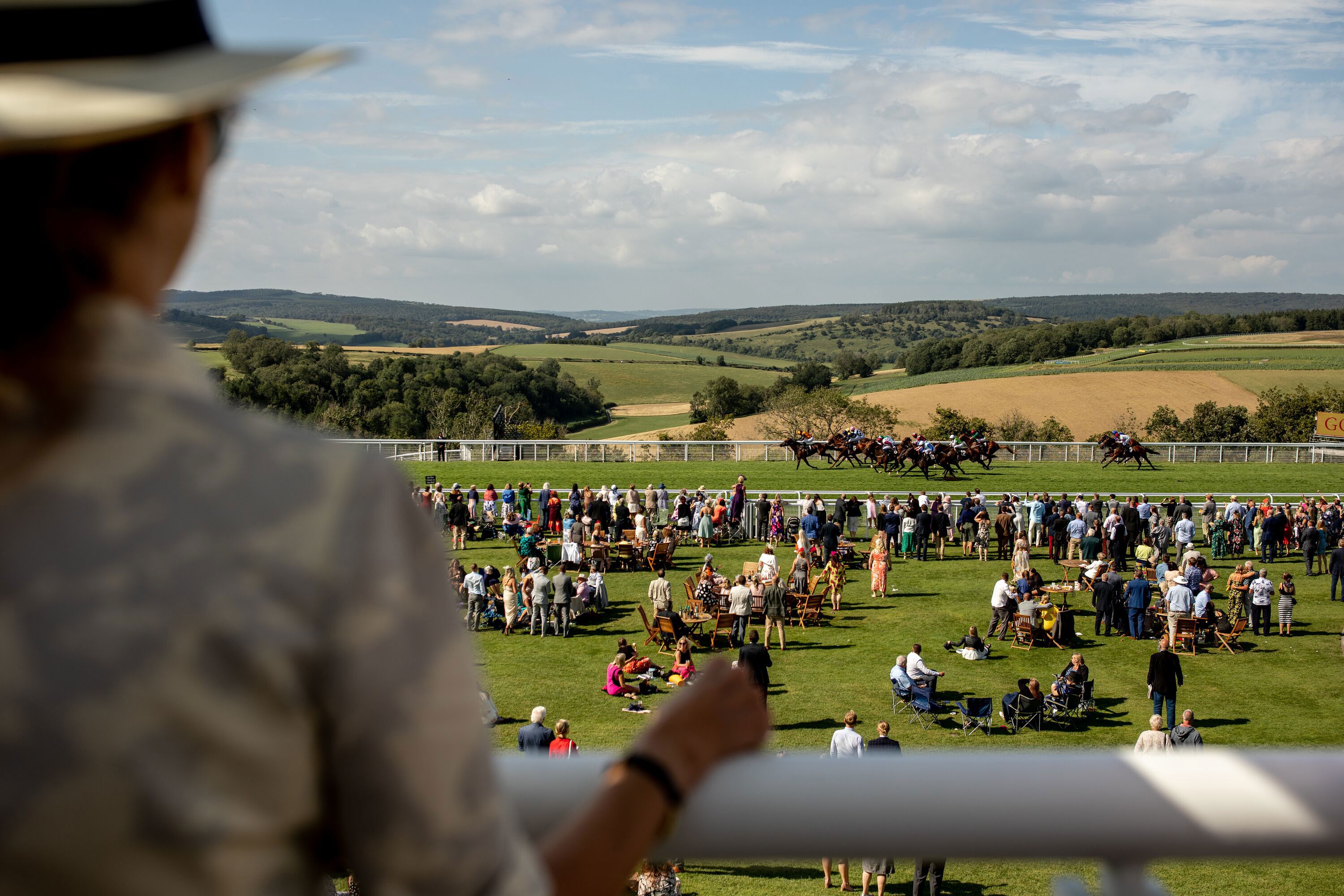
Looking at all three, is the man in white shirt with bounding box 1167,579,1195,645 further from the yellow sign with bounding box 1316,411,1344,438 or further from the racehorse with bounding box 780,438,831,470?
the yellow sign with bounding box 1316,411,1344,438

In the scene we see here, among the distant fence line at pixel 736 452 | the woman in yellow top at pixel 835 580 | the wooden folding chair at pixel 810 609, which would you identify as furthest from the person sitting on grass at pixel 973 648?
the distant fence line at pixel 736 452

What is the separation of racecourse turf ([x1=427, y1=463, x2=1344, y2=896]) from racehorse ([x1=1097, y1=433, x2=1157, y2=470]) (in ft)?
57.7

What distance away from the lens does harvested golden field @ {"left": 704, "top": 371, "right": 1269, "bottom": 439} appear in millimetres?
73625

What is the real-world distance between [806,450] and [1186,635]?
25.3m

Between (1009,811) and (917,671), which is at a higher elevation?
(1009,811)

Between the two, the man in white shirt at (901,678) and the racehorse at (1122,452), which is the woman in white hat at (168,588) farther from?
the racehorse at (1122,452)

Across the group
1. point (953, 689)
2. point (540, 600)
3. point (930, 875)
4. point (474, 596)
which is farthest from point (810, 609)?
point (930, 875)

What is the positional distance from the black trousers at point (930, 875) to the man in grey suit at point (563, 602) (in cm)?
1240

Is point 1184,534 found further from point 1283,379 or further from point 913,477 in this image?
point 1283,379

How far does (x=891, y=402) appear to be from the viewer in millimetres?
79500

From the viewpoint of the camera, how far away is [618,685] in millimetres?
18516

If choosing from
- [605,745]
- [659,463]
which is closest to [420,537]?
[605,745]

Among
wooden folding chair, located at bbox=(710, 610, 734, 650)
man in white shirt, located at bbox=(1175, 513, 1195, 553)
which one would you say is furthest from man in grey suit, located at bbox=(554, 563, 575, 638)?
man in white shirt, located at bbox=(1175, 513, 1195, 553)

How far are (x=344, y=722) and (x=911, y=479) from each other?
42695 millimetres
